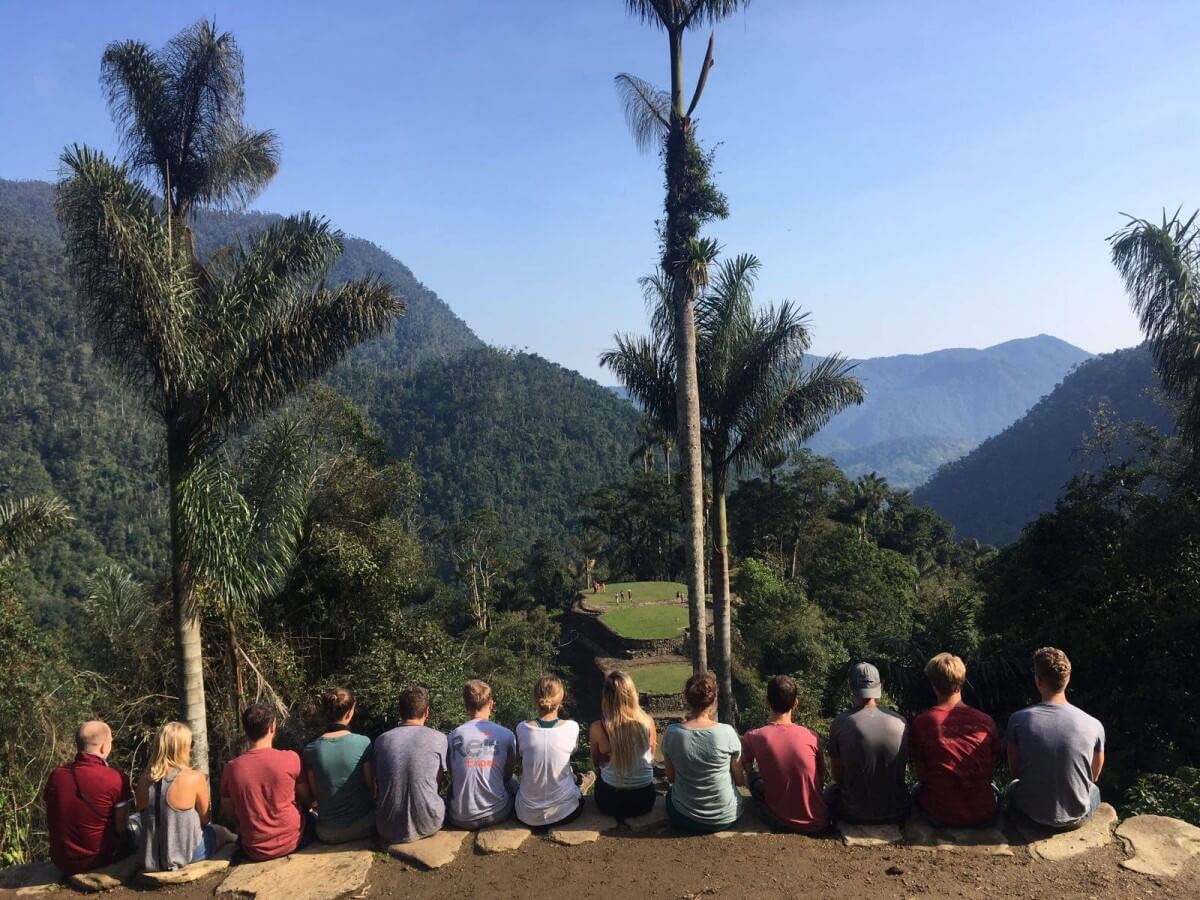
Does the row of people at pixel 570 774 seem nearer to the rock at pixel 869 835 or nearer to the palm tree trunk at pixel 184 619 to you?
the rock at pixel 869 835

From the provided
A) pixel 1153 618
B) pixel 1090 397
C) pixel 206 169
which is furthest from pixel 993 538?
pixel 206 169

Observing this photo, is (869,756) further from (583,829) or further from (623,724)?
(583,829)

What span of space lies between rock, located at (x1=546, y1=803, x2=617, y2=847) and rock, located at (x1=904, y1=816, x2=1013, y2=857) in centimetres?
163

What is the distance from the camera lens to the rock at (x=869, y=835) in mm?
4082

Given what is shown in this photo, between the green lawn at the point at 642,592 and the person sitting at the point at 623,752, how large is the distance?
25237 mm

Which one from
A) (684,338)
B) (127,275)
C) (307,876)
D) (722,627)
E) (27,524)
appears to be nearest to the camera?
(307,876)

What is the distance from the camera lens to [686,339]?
9.11 meters

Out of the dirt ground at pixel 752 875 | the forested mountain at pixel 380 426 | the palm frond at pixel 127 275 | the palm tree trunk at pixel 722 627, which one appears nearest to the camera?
the dirt ground at pixel 752 875

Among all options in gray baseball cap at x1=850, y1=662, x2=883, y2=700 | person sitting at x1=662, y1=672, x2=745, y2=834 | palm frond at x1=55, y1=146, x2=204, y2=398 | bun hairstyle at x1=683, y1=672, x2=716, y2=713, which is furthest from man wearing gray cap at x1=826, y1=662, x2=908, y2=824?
palm frond at x1=55, y1=146, x2=204, y2=398

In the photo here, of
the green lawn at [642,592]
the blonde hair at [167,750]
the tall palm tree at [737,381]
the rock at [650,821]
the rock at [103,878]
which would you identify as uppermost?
the tall palm tree at [737,381]

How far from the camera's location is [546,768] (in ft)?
14.4

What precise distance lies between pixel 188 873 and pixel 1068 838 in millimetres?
4572

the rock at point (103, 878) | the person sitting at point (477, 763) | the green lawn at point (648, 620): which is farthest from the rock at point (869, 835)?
the green lawn at point (648, 620)

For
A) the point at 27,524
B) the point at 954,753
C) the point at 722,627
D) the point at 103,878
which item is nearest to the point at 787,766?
the point at 954,753
